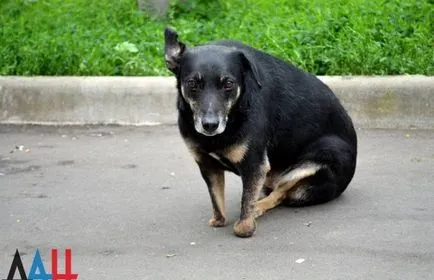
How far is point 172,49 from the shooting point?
583cm

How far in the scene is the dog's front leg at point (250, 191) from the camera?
5.89 m

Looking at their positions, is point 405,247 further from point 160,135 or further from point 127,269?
point 160,135

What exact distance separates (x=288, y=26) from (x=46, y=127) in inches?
113

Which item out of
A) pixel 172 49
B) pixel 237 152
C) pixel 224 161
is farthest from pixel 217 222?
pixel 172 49

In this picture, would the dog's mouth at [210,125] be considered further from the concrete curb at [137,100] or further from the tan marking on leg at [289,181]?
the concrete curb at [137,100]

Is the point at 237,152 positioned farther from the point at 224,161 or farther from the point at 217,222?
the point at 217,222

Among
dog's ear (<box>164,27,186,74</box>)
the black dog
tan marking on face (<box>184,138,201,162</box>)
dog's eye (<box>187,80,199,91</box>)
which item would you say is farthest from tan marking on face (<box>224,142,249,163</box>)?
dog's ear (<box>164,27,186,74</box>)

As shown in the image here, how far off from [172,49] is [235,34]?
14.7ft

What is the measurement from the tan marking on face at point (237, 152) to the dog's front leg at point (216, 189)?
238 millimetres

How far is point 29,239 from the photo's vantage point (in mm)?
5941

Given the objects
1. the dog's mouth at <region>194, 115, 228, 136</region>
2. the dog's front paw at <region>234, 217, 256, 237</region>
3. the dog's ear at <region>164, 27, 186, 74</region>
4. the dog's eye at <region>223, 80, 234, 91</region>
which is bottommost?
the dog's front paw at <region>234, 217, 256, 237</region>

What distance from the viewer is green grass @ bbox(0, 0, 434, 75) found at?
9320 mm

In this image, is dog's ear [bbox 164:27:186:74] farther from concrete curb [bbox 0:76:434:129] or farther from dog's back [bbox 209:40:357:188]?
concrete curb [bbox 0:76:434:129]

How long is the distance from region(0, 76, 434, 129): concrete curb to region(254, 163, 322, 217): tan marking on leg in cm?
248
